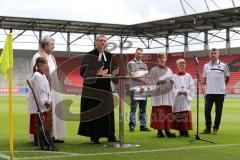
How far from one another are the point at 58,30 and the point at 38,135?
135 ft

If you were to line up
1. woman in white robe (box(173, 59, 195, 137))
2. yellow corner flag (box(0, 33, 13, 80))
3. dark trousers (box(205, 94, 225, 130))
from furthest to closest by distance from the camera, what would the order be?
dark trousers (box(205, 94, 225, 130))
woman in white robe (box(173, 59, 195, 137))
yellow corner flag (box(0, 33, 13, 80))

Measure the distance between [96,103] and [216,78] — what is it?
12.8 feet

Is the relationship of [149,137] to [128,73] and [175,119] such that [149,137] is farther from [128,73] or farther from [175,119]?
[128,73]

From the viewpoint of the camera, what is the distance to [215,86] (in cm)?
1260

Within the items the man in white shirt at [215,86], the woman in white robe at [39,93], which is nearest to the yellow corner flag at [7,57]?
the woman in white robe at [39,93]

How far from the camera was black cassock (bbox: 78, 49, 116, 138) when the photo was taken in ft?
32.7

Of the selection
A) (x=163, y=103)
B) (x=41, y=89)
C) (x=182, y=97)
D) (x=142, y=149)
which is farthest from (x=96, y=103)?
(x=182, y=97)

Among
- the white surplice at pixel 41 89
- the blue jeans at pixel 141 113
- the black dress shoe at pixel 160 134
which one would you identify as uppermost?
the white surplice at pixel 41 89

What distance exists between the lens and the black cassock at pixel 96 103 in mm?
9969

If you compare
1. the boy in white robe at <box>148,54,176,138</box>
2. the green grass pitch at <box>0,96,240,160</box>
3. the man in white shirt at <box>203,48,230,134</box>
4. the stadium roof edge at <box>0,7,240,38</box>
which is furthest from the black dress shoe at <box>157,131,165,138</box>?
the stadium roof edge at <box>0,7,240,38</box>

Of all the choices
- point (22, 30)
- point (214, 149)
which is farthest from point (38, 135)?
point (22, 30)

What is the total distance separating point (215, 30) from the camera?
163 ft

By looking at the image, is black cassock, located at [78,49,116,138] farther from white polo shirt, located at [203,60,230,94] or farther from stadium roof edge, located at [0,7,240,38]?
stadium roof edge, located at [0,7,240,38]

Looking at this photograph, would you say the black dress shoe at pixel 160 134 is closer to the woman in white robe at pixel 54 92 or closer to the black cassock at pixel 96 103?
the black cassock at pixel 96 103
